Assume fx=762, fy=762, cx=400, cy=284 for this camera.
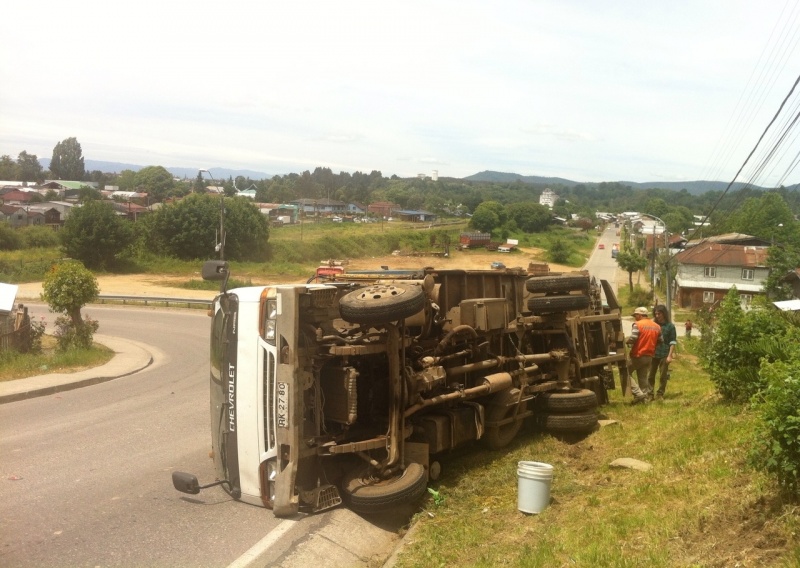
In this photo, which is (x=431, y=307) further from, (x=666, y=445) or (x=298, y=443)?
(x=666, y=445)

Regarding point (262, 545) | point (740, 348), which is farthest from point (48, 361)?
point (740, 348)

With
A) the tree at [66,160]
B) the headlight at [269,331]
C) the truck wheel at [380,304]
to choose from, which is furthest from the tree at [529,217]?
the tree at [66,160]

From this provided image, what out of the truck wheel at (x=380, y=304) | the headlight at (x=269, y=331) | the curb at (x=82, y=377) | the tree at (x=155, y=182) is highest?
the tree at (x=155, y=182)

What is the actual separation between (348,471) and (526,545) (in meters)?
2.13

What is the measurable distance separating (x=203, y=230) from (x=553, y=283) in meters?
49.0

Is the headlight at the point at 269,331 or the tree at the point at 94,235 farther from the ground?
the headlight at the point at 269,331

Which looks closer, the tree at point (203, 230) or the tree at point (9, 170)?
the tree at point (203, 230)

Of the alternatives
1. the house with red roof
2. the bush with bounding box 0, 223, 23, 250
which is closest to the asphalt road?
the bush with bounding box 0, 223, 23, 250

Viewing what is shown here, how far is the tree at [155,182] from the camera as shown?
353 ft

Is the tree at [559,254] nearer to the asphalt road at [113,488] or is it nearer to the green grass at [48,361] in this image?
the green grass at [48,361]

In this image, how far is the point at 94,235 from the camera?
53781mm

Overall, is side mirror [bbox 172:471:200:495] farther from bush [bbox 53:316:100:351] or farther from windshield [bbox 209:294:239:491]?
bush [bbox 53:316:100:351]

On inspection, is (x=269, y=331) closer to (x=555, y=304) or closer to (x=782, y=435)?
(x=782, y=435)

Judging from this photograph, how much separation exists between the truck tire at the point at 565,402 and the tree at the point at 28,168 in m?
121
